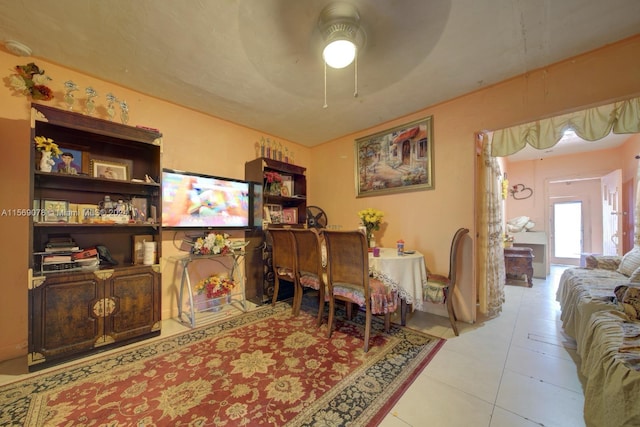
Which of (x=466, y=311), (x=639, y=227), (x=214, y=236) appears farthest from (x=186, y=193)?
(x=639, y=227)

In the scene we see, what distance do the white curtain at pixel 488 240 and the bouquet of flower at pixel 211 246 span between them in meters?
3.06

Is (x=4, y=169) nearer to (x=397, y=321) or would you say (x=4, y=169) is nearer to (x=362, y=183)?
(x=362, y=183)

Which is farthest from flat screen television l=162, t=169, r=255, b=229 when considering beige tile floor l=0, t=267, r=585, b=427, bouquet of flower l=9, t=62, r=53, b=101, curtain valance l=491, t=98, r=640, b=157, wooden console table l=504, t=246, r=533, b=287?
wooden console table l=504, t=246, r=533, b=287

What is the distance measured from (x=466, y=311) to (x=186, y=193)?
3.53 metres

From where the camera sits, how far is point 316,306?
3104 millimetres

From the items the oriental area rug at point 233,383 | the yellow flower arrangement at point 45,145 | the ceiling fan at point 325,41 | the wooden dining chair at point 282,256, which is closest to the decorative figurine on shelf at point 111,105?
the yellow flower arrangement at point 45,145

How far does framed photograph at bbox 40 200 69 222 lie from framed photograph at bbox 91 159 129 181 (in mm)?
356

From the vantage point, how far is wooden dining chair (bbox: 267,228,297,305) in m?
2.77

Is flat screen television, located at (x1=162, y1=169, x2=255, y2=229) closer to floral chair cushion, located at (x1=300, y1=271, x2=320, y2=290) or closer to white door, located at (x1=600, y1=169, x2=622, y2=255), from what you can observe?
floral chair cushion, located at (x1=300, y1=271, x2=320, y2=290)

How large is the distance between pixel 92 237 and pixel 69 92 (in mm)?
1327

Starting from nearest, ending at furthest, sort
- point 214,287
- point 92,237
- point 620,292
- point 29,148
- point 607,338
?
point 607,338 → point 620,292 → point 29,148 → point 92,237 → point 214,287

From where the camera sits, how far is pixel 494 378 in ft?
5.46

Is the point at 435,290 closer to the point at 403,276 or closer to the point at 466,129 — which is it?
the point at 403,276

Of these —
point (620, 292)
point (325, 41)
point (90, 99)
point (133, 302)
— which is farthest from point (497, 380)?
A: point (90, 99)
